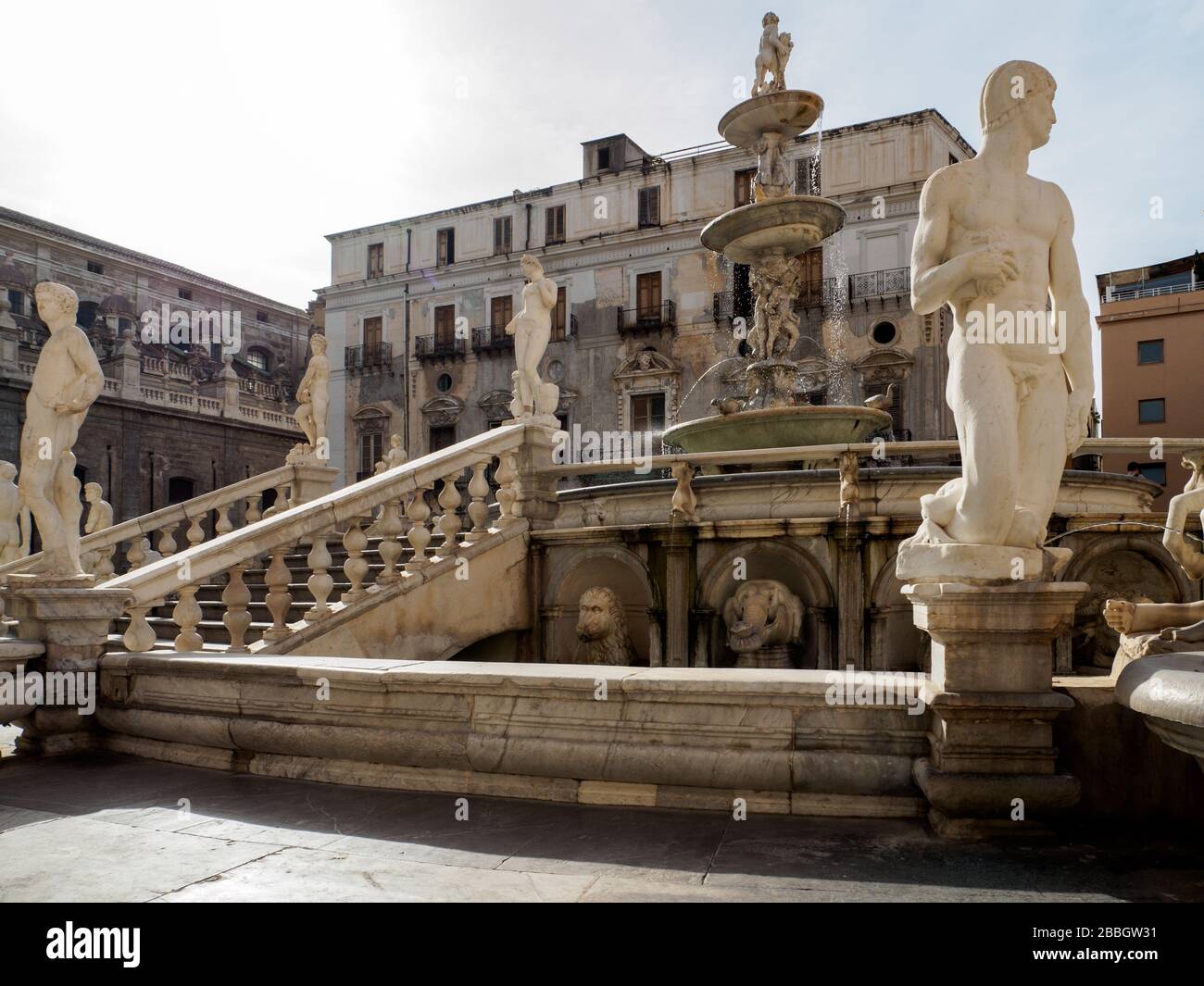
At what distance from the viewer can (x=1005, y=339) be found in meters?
3.85

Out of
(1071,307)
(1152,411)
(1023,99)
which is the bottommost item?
(1071,307)

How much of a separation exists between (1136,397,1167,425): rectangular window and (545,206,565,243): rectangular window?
861 inches

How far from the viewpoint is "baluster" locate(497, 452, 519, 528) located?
861 cm

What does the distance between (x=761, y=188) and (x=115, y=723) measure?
920 cm

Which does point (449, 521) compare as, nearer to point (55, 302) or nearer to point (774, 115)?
point (55, 302)

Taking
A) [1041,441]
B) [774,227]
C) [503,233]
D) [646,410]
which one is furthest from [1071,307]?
[503,233]

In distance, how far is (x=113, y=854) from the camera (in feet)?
11.6

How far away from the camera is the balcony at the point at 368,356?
38.3 meters

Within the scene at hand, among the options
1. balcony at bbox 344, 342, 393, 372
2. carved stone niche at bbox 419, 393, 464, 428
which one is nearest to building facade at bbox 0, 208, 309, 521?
balcony at bbox 344, 342, 393, 372

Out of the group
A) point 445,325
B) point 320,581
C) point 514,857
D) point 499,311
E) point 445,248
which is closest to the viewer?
point 514,857

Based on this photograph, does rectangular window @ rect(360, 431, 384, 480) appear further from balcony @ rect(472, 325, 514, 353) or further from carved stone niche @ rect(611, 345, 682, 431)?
carved stone niche @ rect(611, 345, 682, 431)

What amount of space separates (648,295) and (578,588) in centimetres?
2655

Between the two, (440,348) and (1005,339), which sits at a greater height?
(440,348)

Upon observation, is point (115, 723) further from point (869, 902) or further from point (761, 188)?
point (761, 188)
